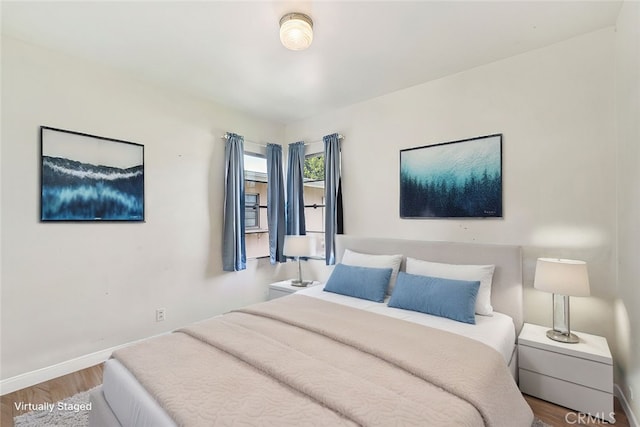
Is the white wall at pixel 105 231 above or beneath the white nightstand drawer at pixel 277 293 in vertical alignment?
above

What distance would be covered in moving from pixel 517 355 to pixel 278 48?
2.89 m

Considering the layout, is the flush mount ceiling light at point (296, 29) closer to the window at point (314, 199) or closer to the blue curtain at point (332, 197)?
the blue curtain at point (332, 197)

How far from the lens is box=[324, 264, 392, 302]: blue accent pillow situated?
2.68 m

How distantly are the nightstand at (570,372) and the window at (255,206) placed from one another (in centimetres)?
298

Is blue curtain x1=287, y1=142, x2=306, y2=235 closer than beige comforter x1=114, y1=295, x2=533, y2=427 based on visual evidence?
No

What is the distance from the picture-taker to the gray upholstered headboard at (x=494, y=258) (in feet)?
7.84

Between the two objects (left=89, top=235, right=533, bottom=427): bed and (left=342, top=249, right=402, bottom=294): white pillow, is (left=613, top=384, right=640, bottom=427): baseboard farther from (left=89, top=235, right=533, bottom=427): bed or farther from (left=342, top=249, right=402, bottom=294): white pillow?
(left=342, top=249, right=402, bottom=294): white pillow

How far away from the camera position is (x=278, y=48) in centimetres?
237

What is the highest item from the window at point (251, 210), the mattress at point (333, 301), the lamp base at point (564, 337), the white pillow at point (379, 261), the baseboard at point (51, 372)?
the window at point (251, 210)

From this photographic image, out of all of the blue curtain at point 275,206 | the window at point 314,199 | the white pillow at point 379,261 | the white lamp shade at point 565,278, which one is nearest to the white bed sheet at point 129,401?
the white pillow at point 379,261

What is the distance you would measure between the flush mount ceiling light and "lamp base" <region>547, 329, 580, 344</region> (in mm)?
2620

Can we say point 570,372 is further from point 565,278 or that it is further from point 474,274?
point 474,274

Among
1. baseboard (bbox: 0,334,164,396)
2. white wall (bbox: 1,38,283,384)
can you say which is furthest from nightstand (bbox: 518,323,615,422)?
baseboard (bbox: 0,334,164,396)

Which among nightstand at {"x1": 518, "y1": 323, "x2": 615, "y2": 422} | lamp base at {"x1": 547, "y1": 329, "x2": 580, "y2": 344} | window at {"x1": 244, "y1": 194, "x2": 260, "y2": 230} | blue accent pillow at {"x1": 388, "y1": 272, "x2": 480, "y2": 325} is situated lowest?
nightstand at {"x1": 518, "y1": 323, "x2": 615, "y2": 422}
